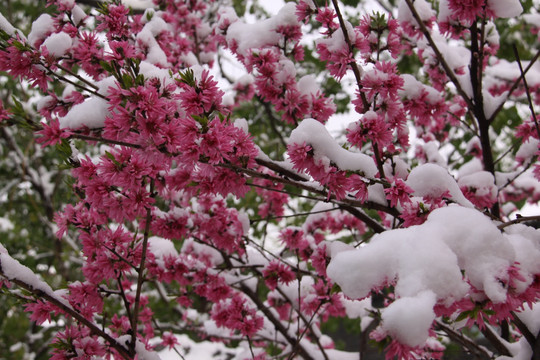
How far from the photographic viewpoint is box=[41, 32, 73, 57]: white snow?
181cm

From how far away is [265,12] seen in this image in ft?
20.3

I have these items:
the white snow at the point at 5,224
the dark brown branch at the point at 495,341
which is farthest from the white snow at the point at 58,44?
the white snow at the point at 5,224

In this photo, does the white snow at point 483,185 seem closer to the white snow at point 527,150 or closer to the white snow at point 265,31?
the white snow at point 527,150

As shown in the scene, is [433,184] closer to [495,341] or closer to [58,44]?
[495,341]

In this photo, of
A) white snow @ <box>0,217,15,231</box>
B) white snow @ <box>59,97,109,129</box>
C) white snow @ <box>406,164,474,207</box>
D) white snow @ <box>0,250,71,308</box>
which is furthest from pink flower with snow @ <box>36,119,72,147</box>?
white snow @ <box>0,217,15,231</box>

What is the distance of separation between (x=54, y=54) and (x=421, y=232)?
189 cm

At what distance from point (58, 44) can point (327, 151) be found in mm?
1519

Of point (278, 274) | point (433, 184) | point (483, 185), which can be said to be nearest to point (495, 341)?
point (483, 185)

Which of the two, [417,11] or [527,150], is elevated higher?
[417,11]

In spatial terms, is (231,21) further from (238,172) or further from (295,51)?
(238,172)

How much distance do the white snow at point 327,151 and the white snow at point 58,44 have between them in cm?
134

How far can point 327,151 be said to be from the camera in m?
1.43

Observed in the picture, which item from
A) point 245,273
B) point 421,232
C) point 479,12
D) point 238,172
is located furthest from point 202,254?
point 479,12

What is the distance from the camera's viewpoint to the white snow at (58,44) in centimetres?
181
